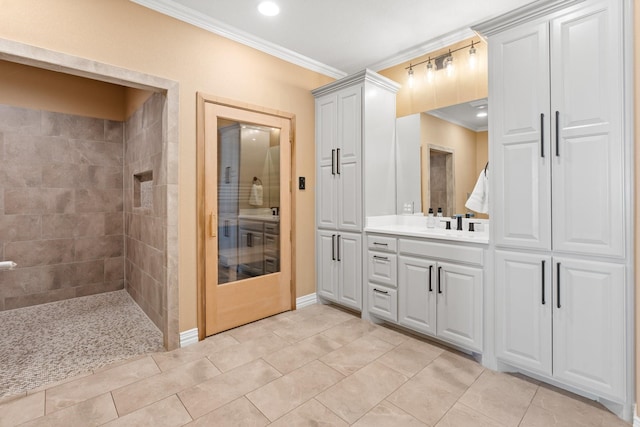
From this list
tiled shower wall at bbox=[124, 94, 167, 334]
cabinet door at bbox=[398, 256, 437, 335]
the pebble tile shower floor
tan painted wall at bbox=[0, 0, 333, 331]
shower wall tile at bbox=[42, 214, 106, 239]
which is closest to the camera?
tan painted wall at bbox=[0, 0, 333, 331]

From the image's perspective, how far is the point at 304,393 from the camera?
2023 millimetres

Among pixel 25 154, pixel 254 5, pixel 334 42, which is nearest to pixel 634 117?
pixel 334 42

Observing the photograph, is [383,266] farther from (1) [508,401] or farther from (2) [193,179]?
(2) [193,179]

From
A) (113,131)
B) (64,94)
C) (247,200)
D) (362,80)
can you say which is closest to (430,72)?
(362,80)

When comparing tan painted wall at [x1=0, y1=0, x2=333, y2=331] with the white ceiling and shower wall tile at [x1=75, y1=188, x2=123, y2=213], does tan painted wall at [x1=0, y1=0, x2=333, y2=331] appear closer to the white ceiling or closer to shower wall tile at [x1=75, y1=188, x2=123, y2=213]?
the white ceiling

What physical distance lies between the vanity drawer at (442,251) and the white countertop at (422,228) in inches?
2.3

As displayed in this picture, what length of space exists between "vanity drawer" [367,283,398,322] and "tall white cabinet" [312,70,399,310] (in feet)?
0.55

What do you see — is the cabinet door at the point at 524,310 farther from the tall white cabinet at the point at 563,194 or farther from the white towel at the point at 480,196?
the white towel at the point at 480,196

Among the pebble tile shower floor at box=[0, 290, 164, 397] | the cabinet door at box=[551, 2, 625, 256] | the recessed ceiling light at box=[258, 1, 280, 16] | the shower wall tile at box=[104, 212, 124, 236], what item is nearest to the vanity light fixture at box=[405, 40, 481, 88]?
the cabinet door at box=[551, 2, 625, 256]

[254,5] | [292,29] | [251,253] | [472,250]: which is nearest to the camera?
[472,250]

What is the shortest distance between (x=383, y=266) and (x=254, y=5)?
8.15ft

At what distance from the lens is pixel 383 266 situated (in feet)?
9.89

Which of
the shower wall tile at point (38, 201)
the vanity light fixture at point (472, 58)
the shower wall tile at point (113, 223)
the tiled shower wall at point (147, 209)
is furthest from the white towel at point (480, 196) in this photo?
the shower wall tile at point (38, 201)

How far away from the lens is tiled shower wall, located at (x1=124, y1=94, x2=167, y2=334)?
9.14 ft
